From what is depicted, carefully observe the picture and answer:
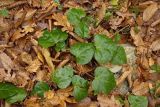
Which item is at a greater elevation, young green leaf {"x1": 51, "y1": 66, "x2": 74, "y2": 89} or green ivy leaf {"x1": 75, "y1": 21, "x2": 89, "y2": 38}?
green ivy leaf {"x1": 75, "y1": 21, "x2": 89, "y2": 38}

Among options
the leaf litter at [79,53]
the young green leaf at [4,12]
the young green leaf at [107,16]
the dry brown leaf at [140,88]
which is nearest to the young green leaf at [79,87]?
the leaf litter at [79,53]

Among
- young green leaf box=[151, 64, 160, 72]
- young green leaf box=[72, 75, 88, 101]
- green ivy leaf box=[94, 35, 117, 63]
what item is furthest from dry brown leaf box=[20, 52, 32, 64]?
young green leaf box=[151, 64, 160, 72]

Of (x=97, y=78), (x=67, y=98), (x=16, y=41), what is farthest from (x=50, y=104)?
(x=16, y=41)

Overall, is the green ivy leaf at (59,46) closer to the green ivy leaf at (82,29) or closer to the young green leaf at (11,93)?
the green ivy leaf at (82,29)

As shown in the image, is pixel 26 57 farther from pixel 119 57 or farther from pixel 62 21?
pixel 119 57

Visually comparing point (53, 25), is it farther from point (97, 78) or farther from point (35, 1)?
point (97, 78)

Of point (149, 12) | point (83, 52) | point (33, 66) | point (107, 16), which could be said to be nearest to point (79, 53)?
point (83, 52)

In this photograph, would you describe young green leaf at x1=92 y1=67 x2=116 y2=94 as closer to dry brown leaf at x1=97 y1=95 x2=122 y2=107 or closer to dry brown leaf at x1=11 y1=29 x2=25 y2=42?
→ dry brown leaf at x1=97 y1=95 x2=122 y2=107
